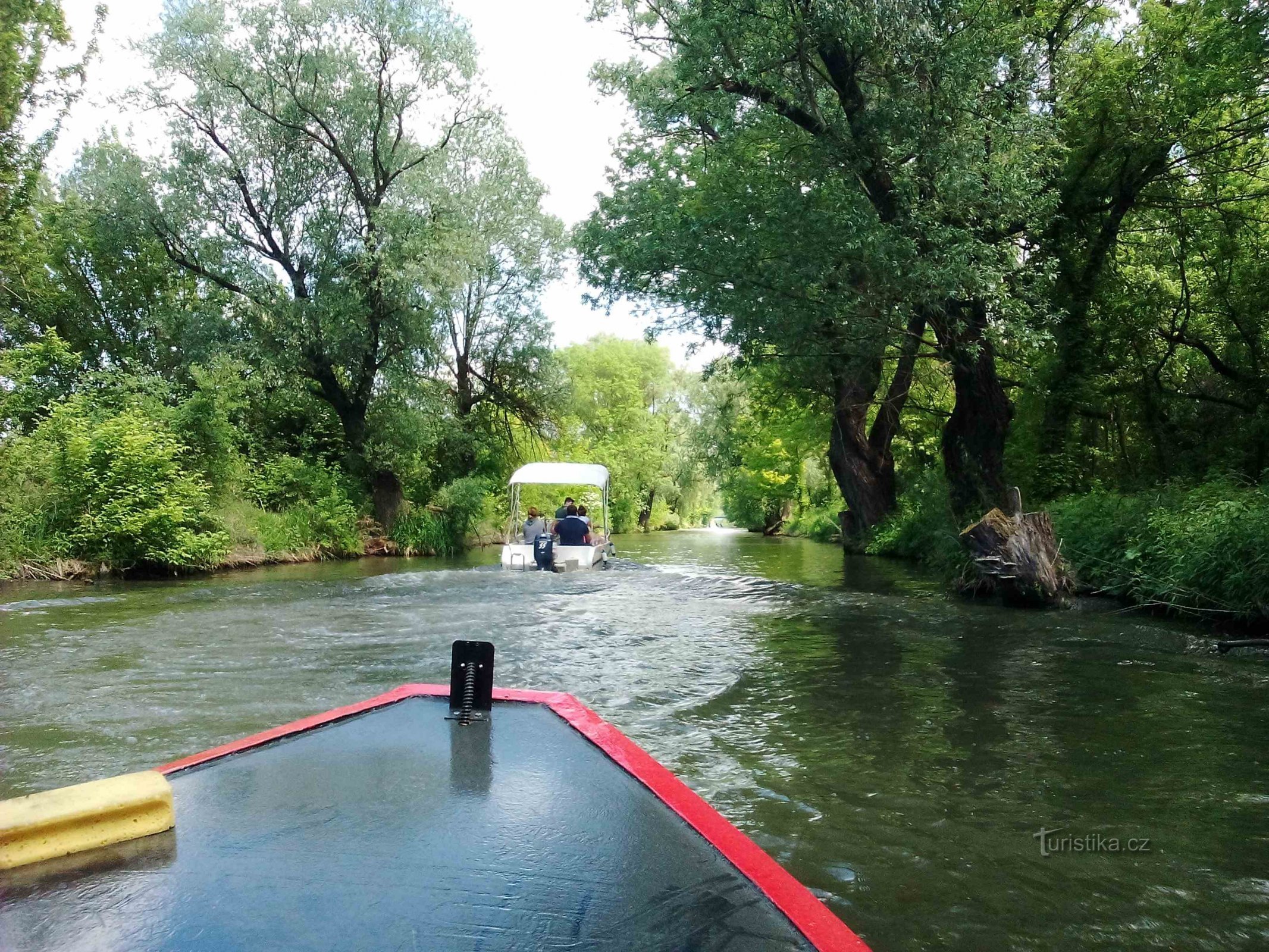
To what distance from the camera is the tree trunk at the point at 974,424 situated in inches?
603

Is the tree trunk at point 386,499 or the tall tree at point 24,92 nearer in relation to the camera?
the tall tree at point 24,92

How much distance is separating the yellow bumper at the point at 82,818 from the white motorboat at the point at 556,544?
13906mm

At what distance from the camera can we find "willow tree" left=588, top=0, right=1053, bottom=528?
1271cm

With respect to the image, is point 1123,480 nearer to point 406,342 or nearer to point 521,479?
point 521,479

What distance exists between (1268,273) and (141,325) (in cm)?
2940

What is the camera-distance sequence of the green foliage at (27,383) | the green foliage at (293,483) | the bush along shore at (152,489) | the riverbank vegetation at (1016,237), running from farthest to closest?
1. the green foliage at (293,483)
2. the green foliage at (27,383)
3. the bush along shore at (152,489)
4. the riverbank vegetation at (1016,237)

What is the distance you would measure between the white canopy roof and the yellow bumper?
15796 millimetres

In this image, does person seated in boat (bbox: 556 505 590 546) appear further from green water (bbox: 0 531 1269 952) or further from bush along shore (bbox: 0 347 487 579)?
bush along shore (bbox: 0 347 487 579)

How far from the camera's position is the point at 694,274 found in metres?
14.9

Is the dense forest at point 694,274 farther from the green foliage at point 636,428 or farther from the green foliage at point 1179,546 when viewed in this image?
the green foliage at point 636,428

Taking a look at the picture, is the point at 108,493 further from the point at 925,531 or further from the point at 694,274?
the point at 925,531

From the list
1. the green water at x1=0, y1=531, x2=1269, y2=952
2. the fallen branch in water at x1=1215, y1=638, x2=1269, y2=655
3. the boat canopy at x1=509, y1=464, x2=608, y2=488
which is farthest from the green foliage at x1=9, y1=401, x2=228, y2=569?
the fallen branch in water at x1=1215, y1=638, x2=1269, y2=655

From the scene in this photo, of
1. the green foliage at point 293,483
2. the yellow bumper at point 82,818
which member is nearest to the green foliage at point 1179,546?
the yellow bumper at point 82,818

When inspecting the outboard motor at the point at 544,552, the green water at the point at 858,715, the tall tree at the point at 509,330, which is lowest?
the green water at the point at 858,715
